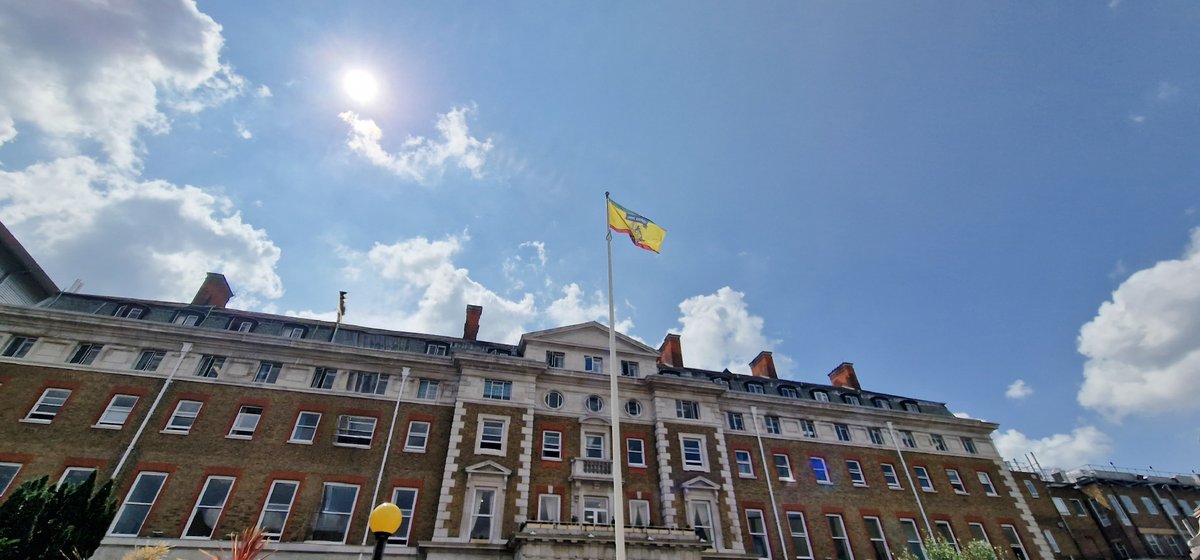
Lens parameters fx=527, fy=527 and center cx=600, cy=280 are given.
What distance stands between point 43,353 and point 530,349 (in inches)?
1004

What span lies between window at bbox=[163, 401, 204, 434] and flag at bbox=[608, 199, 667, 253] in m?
24.2

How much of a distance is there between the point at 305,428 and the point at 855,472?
3423 cm

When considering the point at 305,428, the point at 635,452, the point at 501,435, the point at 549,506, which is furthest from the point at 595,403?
the point at 305,428

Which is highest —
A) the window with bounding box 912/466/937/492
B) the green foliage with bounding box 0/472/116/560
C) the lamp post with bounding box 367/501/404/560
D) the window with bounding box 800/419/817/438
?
the window with bounding box 800/419/817/438

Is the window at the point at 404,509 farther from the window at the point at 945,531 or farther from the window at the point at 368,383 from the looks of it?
the window at the point at 945,531

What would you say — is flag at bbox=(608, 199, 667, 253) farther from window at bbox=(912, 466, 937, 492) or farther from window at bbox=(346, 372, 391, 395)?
window at bbox=(912, 466, 937, 492)

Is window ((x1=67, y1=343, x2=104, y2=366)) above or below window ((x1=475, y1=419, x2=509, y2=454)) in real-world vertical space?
above

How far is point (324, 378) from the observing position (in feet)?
100

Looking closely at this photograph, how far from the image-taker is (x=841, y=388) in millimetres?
41781

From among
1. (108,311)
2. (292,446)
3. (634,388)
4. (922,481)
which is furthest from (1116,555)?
(108,311)

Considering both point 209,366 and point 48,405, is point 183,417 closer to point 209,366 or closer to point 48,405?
point 209,366

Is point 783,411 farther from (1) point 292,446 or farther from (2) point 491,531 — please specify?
(1) point 292,446

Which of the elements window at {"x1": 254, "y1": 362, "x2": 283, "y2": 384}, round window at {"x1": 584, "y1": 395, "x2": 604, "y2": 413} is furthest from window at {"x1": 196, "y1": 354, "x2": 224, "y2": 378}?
round window at {"x1": 584, "y1": 395, "x2": 604, "y2": 413}

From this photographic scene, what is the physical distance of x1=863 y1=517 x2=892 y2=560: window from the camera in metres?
32.0
